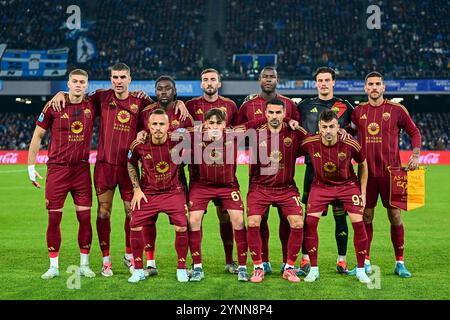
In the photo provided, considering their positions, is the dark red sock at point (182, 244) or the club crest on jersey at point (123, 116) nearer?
the dark red sock at point (182, 244)

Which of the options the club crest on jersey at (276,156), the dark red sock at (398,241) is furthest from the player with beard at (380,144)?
the club crest on jersey at (276,156)

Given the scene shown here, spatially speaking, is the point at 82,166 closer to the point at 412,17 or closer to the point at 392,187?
the point at 392,187

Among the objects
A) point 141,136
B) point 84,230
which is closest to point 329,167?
point 141,136

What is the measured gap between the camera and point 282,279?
629 cm

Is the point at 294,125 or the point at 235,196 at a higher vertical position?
the point at 294,125

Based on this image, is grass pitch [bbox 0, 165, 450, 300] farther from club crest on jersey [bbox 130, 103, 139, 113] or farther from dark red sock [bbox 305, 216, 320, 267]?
club crest on jersey [bbox 130, 103, 139, 113]

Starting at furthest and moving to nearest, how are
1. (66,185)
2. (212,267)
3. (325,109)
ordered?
(212,267) → (325,109) → (66,185)

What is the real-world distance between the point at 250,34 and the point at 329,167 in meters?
30.0

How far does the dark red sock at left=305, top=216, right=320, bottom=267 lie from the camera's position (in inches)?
248

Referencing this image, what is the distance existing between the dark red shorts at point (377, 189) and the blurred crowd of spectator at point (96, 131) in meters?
25.2

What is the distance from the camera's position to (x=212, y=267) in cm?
703

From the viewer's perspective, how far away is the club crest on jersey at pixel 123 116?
6.72m

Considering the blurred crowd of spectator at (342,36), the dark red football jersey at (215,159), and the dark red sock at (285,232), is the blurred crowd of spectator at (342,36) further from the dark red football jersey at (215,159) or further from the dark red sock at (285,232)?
the dark red football jersey at (215,159)

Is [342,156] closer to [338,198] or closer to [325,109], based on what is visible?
[338,198]
